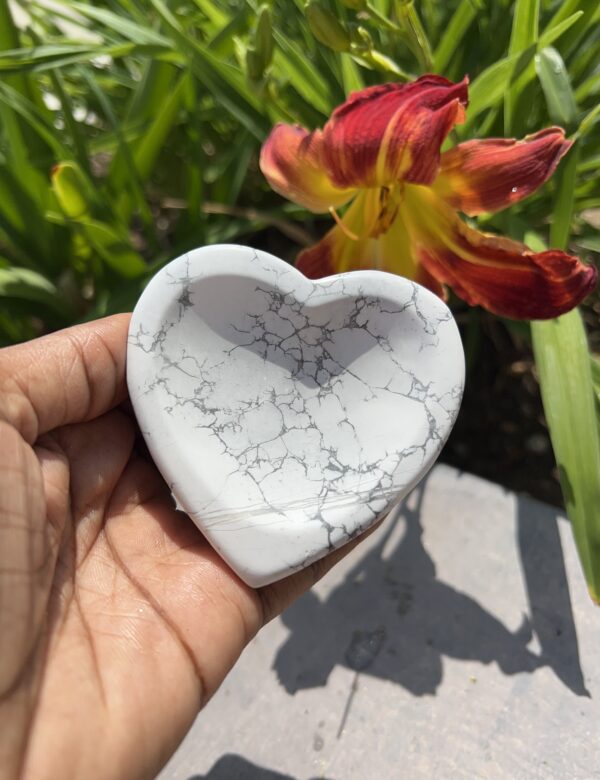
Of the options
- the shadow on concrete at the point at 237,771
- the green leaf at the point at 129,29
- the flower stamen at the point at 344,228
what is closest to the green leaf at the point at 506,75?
the flower stamen at the point at 344,228

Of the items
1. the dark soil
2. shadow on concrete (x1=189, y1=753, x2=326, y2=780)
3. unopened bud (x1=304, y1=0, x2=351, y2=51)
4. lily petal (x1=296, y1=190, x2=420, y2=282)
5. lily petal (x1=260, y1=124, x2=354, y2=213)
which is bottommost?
shadow on concrete (x1=189, y1=753, x2=326, y2=780)

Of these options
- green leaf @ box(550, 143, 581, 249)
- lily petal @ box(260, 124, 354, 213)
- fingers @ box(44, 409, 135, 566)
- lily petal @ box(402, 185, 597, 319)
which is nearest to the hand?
fingers @ box(44, 409, 135, 566)

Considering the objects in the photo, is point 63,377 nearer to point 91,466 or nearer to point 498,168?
point 91,466

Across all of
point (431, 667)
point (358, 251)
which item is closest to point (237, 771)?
point (431, 667)

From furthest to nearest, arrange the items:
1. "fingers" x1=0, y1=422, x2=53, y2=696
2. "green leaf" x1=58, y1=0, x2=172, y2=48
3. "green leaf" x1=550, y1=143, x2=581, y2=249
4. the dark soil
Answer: the dark soil → "green leaf" x1=58, y1=0, x2=172, y2=48 → "green leaf" x1=550, y1=143, x2=581, y2=249 → "fingers" x1=0, y1=422, x2=53, y2=696

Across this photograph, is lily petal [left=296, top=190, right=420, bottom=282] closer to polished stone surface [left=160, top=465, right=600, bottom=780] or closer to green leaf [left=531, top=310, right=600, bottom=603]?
green leaf [left=531, top=310, right=600, bottom=603]

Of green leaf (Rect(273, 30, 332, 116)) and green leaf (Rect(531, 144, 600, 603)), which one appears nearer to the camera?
green leaf (Rect(531, 144, 600, 603))

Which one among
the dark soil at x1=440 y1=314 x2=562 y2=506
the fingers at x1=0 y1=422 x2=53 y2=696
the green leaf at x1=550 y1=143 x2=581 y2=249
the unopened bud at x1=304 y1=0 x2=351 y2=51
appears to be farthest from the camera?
the dark soil at x1=440 y1=314 x2=562 y2=506
